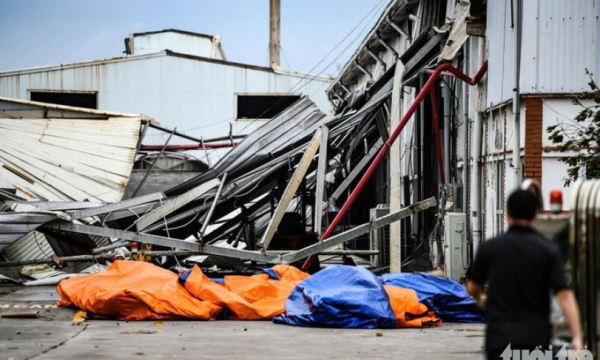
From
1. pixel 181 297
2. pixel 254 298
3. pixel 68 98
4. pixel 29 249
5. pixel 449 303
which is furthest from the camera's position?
pixel 68 98

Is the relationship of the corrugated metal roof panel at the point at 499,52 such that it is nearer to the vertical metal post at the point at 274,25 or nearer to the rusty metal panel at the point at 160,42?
the rusty metal panel at the point at 160,42

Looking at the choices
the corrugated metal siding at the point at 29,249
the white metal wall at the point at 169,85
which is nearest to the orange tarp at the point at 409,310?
the corrugated metal siding at the point at 29,249

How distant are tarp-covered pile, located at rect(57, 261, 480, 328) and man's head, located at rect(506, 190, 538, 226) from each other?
7.05 meters

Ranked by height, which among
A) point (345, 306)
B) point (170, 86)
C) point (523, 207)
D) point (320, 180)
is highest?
point (170, 86)

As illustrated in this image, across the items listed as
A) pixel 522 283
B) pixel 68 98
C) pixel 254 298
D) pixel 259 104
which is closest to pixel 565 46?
pixel 254 298

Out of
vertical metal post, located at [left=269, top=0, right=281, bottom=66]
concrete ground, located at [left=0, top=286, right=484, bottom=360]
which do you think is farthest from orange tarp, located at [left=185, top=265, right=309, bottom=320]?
vertical metal post, located at [left=269, top=0, right=281, bottom=66]

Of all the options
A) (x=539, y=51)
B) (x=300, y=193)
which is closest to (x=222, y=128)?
(x=300, y=193)

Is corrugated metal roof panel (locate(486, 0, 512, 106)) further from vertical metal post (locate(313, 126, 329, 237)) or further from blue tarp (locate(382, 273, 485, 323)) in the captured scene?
vertical metal post (locate(313, 126, 329, 237))

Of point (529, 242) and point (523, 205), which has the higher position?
point (523, 205)

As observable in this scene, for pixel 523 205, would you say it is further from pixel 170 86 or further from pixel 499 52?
pixel 170 86

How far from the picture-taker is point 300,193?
2217 cm

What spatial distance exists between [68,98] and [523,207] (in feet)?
126

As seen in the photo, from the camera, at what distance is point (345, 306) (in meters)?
13.1

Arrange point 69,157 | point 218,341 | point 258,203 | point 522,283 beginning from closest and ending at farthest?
point 522,283, point 218,341, point 258,203, point 69,157
